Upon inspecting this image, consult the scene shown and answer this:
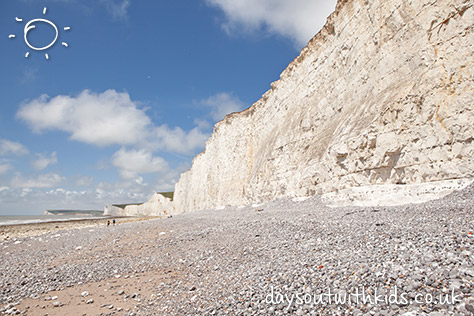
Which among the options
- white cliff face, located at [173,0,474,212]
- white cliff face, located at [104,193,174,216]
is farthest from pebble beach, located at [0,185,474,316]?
white cliff face, located at [104,193,174,216]

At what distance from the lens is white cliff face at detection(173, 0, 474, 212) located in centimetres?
948

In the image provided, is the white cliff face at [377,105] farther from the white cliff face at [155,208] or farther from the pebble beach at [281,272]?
the white cliff face at [155,208]

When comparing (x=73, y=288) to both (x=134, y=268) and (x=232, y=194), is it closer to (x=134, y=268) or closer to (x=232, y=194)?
(x=134, y=268)

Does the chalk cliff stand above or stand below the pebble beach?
above

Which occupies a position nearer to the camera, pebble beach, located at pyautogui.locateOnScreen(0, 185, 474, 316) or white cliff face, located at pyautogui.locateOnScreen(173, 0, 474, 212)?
pebble beach, located at pyautogui.locateOnScreen(0, 185, 474, 316)

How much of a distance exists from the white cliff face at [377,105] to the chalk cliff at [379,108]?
0.04m

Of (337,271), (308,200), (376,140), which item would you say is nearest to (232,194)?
(308,200)

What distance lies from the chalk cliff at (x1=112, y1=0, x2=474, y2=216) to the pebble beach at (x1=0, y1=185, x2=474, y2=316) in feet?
7.26

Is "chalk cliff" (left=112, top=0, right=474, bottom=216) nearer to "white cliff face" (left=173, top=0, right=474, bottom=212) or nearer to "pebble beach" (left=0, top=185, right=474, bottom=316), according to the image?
"white cliff face" (left=173, top=0, right=474, bottom=212)

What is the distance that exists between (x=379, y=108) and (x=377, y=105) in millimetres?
374

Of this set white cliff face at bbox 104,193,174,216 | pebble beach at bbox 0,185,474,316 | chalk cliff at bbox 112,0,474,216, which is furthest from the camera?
white cliff face at bbox 104,193,174,216

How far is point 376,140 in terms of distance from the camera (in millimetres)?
11953

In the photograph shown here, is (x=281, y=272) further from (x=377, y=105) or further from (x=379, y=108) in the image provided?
(x=377, y=105)

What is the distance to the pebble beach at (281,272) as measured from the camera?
3457 mm
